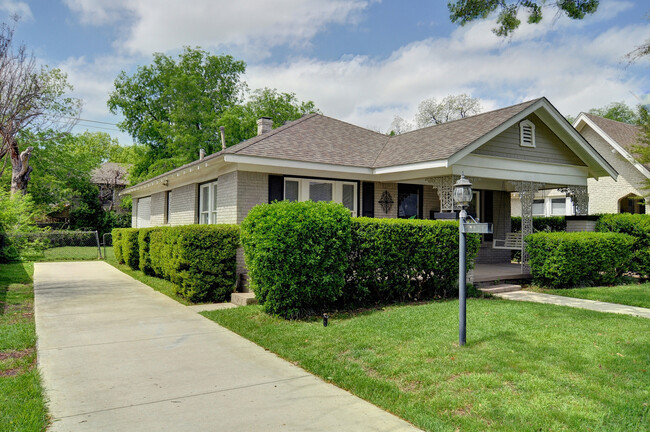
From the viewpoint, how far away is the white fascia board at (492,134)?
1009 centimetres

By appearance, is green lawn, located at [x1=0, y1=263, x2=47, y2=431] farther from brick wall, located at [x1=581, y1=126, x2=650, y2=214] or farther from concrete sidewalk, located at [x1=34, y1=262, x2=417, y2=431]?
brick wall, located at [x1=581, y1=126, x2=650, y2=214]

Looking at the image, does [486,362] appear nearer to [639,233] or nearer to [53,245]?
[639,233]

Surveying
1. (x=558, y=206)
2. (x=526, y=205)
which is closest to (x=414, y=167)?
(x=526, y=205)

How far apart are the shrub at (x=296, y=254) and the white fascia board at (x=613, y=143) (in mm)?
16646

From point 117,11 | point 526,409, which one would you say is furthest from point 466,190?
point 117,11

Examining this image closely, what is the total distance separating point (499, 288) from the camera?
32.2ft

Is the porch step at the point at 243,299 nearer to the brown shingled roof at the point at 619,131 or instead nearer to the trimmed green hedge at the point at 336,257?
the trimmed green hedge at the point at 336,257

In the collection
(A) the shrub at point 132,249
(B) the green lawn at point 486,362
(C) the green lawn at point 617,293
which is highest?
(A) the shrub at point 132,249

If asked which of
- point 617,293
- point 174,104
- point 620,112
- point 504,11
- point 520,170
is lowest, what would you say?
point 617,293

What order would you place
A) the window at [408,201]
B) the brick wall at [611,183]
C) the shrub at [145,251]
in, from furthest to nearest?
the brick wall at [611,183]
the shrub at [145,251]
the window at [408,201]

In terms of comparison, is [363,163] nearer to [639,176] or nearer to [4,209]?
[4,209]

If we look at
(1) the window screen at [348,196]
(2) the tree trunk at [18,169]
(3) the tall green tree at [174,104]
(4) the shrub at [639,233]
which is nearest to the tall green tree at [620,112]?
(4) the shrub at [639,233]

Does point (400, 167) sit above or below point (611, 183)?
below

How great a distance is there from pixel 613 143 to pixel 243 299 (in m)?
19.1
